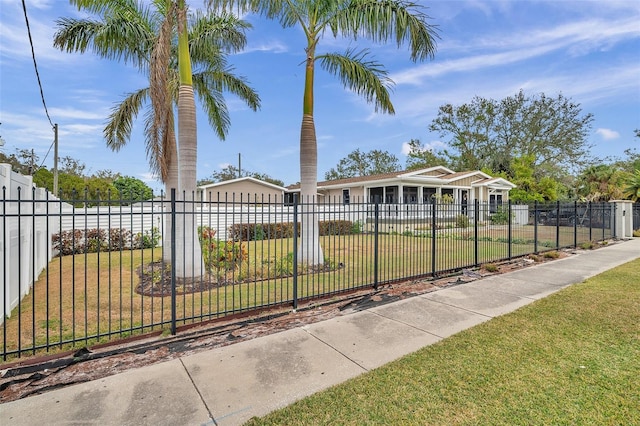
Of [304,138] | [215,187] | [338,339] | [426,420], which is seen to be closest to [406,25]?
[304,138]

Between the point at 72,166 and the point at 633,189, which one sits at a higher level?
the point at 72,166

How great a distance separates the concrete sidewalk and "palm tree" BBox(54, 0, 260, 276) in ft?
14.6

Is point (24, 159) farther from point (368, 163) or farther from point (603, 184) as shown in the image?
point (603, 184)

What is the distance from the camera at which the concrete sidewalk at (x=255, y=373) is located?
2.79m

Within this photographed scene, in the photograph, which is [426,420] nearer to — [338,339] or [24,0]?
A: [338,339]

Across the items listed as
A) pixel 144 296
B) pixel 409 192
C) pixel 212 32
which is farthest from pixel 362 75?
pixel 409 192

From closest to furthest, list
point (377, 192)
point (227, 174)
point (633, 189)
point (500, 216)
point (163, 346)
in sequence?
point (163, 346) → point (500, 216) → point (633, 189) → point (377, 192) → point (227, 174)

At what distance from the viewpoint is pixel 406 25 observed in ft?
25.1

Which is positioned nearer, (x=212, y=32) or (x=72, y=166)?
(x=212, y=32)

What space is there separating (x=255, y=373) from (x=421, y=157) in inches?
1560

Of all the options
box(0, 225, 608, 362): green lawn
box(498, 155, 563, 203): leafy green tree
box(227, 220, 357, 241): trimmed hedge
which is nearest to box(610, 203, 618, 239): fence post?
box(0, 225, 608, 362): green lawn

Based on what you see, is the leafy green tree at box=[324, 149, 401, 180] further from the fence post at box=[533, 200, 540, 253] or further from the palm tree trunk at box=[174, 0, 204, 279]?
the palm tree trunk at box=[174, 0, 204, 279]

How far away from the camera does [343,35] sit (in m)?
8.18

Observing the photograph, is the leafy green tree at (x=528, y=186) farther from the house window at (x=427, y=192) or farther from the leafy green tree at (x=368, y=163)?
the leafy green tree at (x=368, y=163)
